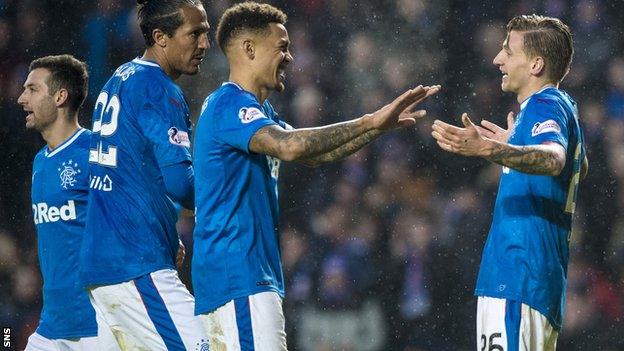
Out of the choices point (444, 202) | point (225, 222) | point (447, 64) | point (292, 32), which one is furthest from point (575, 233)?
point (225, 222)

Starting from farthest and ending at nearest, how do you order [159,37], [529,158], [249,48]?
[159,37] < [249,48] < [529,158]

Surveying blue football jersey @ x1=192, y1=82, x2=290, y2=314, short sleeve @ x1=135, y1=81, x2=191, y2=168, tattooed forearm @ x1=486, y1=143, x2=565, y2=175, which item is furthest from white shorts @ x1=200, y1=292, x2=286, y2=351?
tattooed forearm @ x1=486, y1=143, x2=565, y2=175

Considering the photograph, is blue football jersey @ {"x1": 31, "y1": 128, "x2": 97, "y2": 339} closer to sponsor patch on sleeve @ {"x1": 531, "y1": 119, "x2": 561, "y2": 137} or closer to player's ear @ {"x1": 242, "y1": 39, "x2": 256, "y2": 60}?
player's ear @ {"x1": 242, "y1": 39, "x2": 256, "y2": 60}

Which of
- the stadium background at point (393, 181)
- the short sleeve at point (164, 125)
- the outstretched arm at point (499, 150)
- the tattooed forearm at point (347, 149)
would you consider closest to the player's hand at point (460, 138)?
the outstretched arm at point (499, 150)

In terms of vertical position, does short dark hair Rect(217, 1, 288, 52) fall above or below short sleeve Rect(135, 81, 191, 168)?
above

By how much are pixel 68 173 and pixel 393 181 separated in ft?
11.1

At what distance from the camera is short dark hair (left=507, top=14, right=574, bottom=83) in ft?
13.1

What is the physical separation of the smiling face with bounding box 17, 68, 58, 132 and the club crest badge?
0.39 meters

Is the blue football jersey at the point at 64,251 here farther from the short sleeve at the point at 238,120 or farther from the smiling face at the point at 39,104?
the short sleeve at the point at 238,120

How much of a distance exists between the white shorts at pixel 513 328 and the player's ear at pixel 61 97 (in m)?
2.72

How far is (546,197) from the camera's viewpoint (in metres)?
3.79

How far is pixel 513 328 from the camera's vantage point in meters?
3.67

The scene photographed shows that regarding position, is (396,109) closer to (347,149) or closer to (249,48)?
(347,149)

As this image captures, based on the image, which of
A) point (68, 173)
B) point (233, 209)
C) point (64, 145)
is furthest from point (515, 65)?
point (64, 145)
